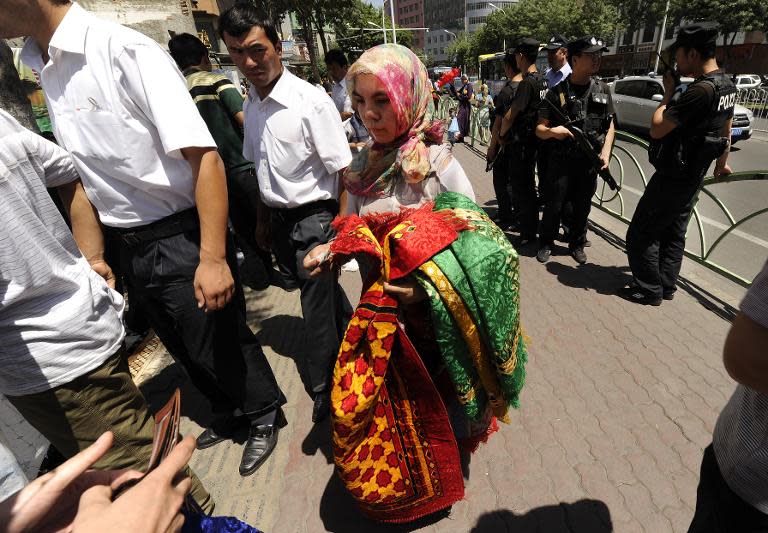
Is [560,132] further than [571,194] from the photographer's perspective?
No

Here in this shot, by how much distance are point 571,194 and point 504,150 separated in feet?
3.39

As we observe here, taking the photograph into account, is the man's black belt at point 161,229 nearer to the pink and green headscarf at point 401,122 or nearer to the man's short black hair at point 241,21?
the pink and green headscarf at point 401,122

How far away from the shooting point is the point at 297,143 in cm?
221

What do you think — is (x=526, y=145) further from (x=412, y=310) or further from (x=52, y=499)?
(x=52, y=499)

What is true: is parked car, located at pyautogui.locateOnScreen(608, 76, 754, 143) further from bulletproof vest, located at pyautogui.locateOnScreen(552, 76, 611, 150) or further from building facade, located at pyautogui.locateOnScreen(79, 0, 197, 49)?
building facade, located at pyautogui.locateOnScreen(79, 0, 197, 49)

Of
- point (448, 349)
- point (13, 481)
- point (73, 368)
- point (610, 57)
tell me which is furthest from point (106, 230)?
point (610, 57)

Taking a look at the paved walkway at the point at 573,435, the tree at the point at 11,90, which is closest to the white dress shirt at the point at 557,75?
the paved walkway at the point at 573,435

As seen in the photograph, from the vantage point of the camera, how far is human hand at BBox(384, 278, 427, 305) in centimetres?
145

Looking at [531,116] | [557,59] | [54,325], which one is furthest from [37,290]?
[557,59]

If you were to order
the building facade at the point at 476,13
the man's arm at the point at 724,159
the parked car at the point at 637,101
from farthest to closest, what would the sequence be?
the building facade at the point at 476,13 < the parked car at the point at 637,101 < the man's arm at the point at 724,159

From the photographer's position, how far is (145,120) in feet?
5.13

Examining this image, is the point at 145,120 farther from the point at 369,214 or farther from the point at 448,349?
the point at 448,349

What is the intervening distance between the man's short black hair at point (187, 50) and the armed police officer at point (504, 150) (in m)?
3.15

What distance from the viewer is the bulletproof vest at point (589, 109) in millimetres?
3617
